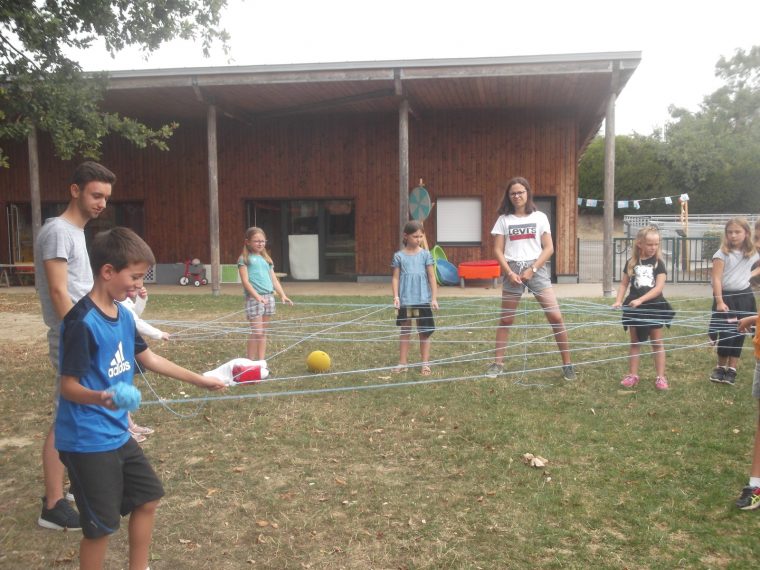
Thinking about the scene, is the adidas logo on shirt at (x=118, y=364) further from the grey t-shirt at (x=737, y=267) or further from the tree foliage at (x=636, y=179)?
the tree foliage at (x=636, y=179)

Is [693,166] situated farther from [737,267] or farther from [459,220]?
[737,267]

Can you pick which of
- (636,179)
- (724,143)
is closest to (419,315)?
(636,179)

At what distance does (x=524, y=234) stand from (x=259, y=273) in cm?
236

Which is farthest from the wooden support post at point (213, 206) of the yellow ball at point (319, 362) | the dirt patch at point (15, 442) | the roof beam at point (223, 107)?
the dirt patch at point (15, 442)

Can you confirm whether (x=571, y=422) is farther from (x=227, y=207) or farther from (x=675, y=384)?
(x=227, y=207)

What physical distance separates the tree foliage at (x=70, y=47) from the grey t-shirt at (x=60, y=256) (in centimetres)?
629

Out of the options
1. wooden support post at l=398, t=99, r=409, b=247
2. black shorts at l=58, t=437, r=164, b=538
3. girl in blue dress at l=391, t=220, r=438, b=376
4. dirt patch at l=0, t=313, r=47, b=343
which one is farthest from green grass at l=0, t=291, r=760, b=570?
wooden support post at l=398, t=99, r=409, b=247

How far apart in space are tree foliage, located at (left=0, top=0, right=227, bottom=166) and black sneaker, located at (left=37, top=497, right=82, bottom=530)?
21.8 ft

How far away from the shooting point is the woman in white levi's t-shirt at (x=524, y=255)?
5.48 meters

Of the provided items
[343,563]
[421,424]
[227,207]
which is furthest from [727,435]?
[227,207]

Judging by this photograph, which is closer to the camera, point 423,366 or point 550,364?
point 423,366

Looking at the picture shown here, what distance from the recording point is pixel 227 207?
16.4 m

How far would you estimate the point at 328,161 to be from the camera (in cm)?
1581

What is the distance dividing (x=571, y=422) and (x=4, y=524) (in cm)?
334
